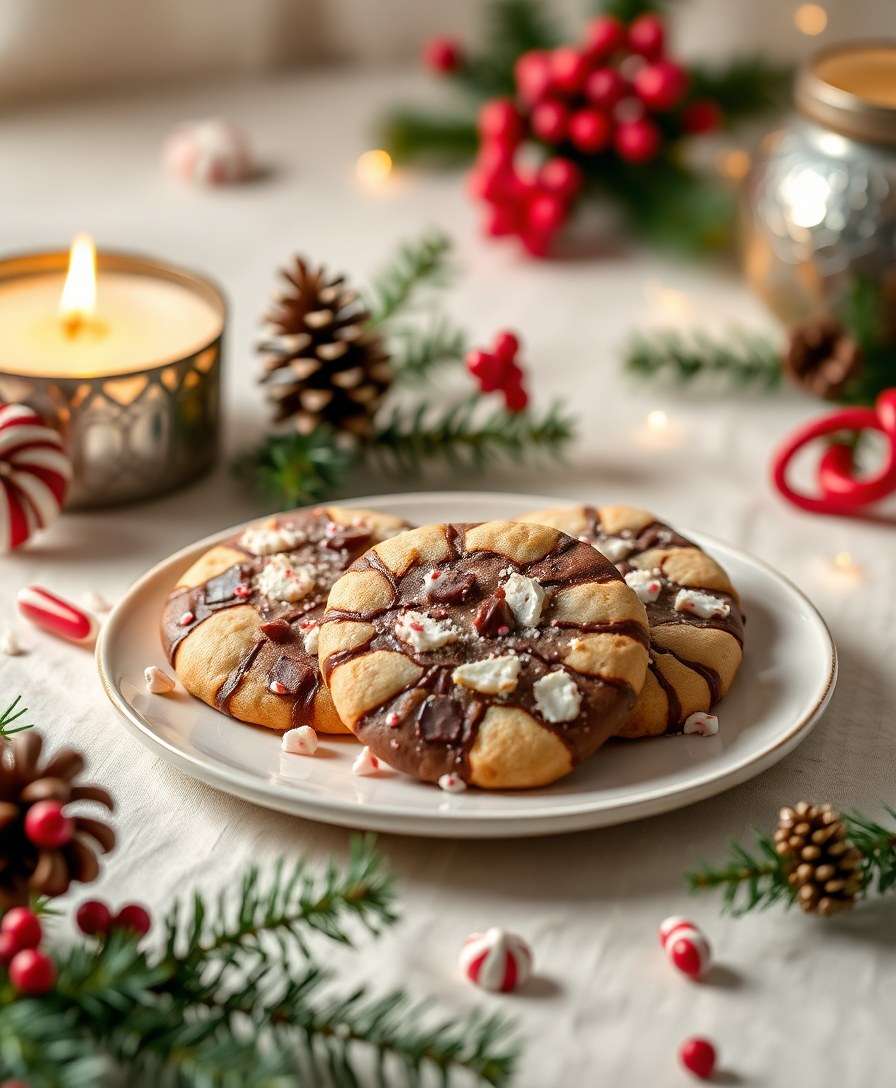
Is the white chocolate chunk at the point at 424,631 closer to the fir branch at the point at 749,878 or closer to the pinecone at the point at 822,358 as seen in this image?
the fir branch at the point at 749,878

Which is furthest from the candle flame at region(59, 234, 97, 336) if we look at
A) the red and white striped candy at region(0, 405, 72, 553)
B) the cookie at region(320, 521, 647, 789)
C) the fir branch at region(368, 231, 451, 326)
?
the cookie at region(320, 521, 647, 789)

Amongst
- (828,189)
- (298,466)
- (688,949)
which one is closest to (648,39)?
(828,189)

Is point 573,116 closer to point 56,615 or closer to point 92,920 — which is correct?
point 56,615

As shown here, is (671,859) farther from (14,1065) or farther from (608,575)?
(14,1065)

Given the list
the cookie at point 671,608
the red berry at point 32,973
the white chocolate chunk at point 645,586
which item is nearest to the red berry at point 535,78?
the cookie at point 671,608

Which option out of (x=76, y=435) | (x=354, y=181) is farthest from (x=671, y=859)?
(x=354, y=181)

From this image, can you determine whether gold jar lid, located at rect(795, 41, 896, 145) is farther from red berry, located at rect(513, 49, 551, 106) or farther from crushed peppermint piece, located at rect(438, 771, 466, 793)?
crushed peppermint piece, located at rect(438, 771, 466, 793)
